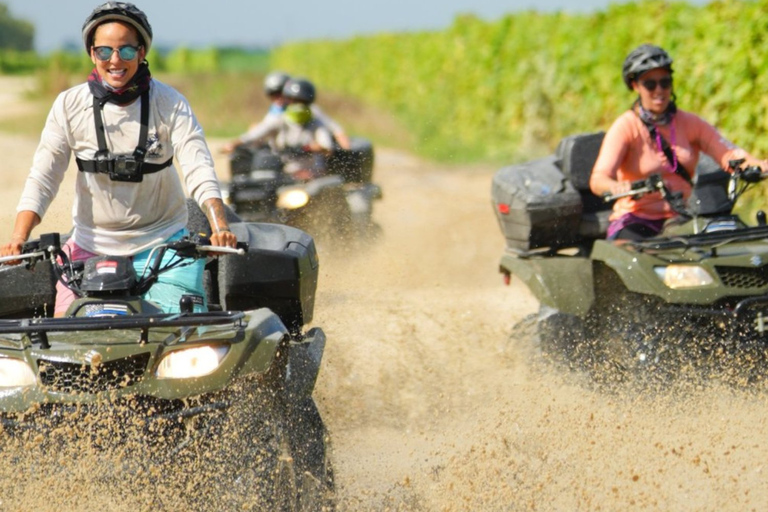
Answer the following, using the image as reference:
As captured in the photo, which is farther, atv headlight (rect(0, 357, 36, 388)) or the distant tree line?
the distant tree line

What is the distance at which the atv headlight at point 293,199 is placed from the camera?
1068cm

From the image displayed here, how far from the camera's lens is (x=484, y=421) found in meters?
6.46

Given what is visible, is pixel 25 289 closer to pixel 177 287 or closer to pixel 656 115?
pixel 177 287

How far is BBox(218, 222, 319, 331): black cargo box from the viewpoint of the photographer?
552cm

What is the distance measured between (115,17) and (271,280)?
4.23 ft

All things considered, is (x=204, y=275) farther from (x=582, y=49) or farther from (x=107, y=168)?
(x=582, y=49)

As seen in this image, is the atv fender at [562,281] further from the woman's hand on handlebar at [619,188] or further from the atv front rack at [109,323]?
the atv front rack at [109,323]

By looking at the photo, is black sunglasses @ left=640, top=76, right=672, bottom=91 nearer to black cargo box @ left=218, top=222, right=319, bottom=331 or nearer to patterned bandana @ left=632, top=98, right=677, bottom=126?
patterned bandana @ left=632, top=98, right=677, bottom=126

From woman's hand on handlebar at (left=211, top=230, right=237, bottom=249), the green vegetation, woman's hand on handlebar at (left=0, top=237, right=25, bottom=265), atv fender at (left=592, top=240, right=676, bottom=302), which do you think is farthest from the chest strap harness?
the green vegetation

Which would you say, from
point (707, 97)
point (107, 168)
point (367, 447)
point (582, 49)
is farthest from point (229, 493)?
point (582, 49)

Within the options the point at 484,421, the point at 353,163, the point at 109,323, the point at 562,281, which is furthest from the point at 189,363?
the point at 353,163

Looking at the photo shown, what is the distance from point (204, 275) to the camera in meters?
5.67

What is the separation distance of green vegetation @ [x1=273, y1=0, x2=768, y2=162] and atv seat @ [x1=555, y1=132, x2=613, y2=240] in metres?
4.10

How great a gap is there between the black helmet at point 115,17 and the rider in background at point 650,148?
3190 mm
